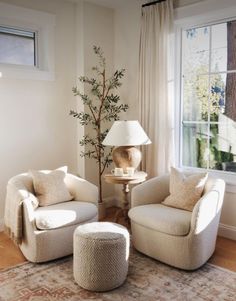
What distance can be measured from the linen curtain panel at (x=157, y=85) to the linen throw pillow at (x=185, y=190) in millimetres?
654

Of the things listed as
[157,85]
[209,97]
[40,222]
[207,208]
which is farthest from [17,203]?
[209,97]

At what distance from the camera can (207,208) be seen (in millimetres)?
2871

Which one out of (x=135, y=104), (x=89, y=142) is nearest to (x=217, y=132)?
(x=135, y=104)

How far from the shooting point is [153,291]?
8.37 feet

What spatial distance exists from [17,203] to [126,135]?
1277 millimetres

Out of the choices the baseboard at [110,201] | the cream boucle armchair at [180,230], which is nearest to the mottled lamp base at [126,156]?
the cream boucle armchair at [180,230]

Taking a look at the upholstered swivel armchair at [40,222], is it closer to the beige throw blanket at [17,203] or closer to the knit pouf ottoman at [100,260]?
the beige throw blanket at [17,203]

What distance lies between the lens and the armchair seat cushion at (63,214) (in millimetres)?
2957

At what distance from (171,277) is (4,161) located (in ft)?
7.22

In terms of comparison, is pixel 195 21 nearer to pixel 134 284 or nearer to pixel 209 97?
pixel 209 97

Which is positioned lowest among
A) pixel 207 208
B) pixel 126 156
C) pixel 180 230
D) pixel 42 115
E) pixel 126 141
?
pixel 180 230

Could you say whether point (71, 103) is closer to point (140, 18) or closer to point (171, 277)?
point (140, 18)

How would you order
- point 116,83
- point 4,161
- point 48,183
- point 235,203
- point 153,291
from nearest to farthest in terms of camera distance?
point 153,291 → point 48,183 → point 235,203 → point 4,161 → point 116,83

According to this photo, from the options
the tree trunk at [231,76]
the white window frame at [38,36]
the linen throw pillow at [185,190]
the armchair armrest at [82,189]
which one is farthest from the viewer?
the white window frame at [38,36]
